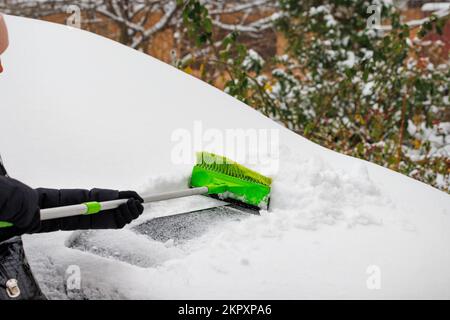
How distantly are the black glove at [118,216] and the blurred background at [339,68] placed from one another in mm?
2233

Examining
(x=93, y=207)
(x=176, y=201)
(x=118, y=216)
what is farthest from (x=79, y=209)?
(x=176, y=201)

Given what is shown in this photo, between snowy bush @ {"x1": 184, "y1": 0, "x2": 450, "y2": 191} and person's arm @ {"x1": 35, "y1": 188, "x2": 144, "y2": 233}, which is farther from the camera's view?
snowy bush @ {"x1": 184, "y1": 0, "x2": 450, "y2": 191}

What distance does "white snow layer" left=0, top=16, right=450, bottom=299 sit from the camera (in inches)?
57.4

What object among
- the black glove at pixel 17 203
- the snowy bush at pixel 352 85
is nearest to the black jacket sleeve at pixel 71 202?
the black glove at pixel 17 203

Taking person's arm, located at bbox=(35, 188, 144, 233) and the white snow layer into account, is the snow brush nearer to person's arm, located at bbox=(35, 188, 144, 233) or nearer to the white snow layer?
the white snow layer

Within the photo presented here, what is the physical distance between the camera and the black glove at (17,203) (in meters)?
1.23

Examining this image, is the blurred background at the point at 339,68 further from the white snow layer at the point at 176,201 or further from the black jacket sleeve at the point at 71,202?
the black jacket sleeve at the point at 71,202

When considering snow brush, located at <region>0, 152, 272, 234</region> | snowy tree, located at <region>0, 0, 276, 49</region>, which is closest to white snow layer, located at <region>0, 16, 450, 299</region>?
snow brush, located at <region>0, 152, 272, 234</region>

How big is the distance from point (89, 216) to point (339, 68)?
3.98 m

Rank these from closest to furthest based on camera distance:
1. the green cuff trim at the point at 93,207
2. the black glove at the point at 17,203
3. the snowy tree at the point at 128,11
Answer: the black glove at the point at 17,203 → the green cuff trim at the point at 93,207 → the snowy tree at the point at 128,11

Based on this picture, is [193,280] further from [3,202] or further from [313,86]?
[313,86]

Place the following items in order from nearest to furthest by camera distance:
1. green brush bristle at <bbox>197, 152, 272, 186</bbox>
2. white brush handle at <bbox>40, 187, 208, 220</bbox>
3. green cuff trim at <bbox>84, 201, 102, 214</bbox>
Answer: white brush handle at <bbox>40, 187, 208, 220</bbox> → green cuff trim at <bbox>84, 201, 102, 214</bbox> → green brush bristle at <bbox>197, 152, 272, 186</bbox>

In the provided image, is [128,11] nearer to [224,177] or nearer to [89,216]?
[224,177]

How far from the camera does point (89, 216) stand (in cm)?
163
